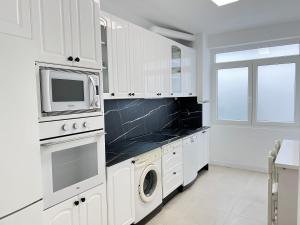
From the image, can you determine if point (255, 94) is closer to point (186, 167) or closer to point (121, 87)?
point (186, 167)

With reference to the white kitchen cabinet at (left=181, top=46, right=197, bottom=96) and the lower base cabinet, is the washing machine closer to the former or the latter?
the lower base cabinet

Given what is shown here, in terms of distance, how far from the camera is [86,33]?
1714mm

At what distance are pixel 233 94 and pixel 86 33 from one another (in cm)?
340

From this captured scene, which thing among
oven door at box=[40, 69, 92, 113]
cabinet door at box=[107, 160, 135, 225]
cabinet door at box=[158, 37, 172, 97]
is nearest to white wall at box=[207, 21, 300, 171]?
cabinet door at box=[158, 37, 172, 97]

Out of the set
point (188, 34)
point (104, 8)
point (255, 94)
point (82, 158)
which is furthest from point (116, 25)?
point (255, 94)

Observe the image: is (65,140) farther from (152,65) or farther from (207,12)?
(207,12)

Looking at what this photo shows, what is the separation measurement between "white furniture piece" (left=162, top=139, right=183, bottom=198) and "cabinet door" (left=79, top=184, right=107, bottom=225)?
1.06m

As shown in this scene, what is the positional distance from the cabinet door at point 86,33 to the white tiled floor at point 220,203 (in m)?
1.91

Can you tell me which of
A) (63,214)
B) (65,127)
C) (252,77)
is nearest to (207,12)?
(252,77)

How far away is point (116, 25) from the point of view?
2.37m

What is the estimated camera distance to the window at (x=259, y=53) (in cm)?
381

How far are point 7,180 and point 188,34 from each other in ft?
12.3

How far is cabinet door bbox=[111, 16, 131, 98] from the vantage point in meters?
2.37

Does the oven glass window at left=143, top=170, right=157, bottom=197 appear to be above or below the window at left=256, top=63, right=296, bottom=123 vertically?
below
